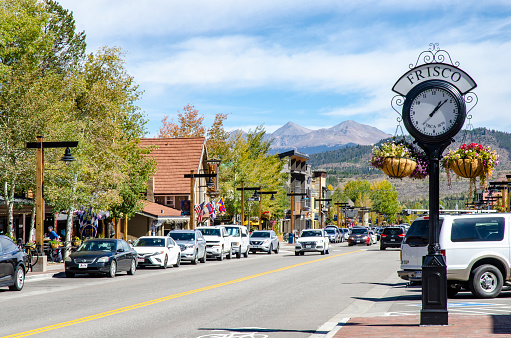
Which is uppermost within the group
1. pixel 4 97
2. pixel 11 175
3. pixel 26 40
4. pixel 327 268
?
pixel 26 40

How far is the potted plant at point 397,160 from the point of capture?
38.9ft

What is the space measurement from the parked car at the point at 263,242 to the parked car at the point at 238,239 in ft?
16.5

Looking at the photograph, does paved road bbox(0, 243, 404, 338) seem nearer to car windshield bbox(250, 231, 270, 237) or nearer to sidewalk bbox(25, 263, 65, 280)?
sidewalk bbox(25, 263, 65, 280)

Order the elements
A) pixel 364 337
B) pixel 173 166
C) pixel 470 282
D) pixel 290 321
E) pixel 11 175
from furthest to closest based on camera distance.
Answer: pixel 173 166, pixel 11 175, pixel 470 282, pixel 290 321, pixel 364 337

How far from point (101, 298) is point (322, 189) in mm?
132472

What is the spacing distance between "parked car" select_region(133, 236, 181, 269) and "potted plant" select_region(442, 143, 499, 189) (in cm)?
2015

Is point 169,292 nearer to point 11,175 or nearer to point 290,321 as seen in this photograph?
point 290,321

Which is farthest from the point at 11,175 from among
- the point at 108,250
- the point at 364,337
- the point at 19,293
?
the point at 364,337

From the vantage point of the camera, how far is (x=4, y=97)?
1213 inches

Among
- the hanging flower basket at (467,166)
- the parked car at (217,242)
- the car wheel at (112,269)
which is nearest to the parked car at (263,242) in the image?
the parked car at (217,242)

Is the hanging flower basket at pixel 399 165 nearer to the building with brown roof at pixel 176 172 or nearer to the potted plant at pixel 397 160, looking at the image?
the potted plant at pixel 397 160

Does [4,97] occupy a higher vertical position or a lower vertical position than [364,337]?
higher

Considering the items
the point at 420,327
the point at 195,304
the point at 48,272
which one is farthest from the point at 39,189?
the point at 420,327

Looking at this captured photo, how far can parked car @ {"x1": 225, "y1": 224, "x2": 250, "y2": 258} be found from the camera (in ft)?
139
